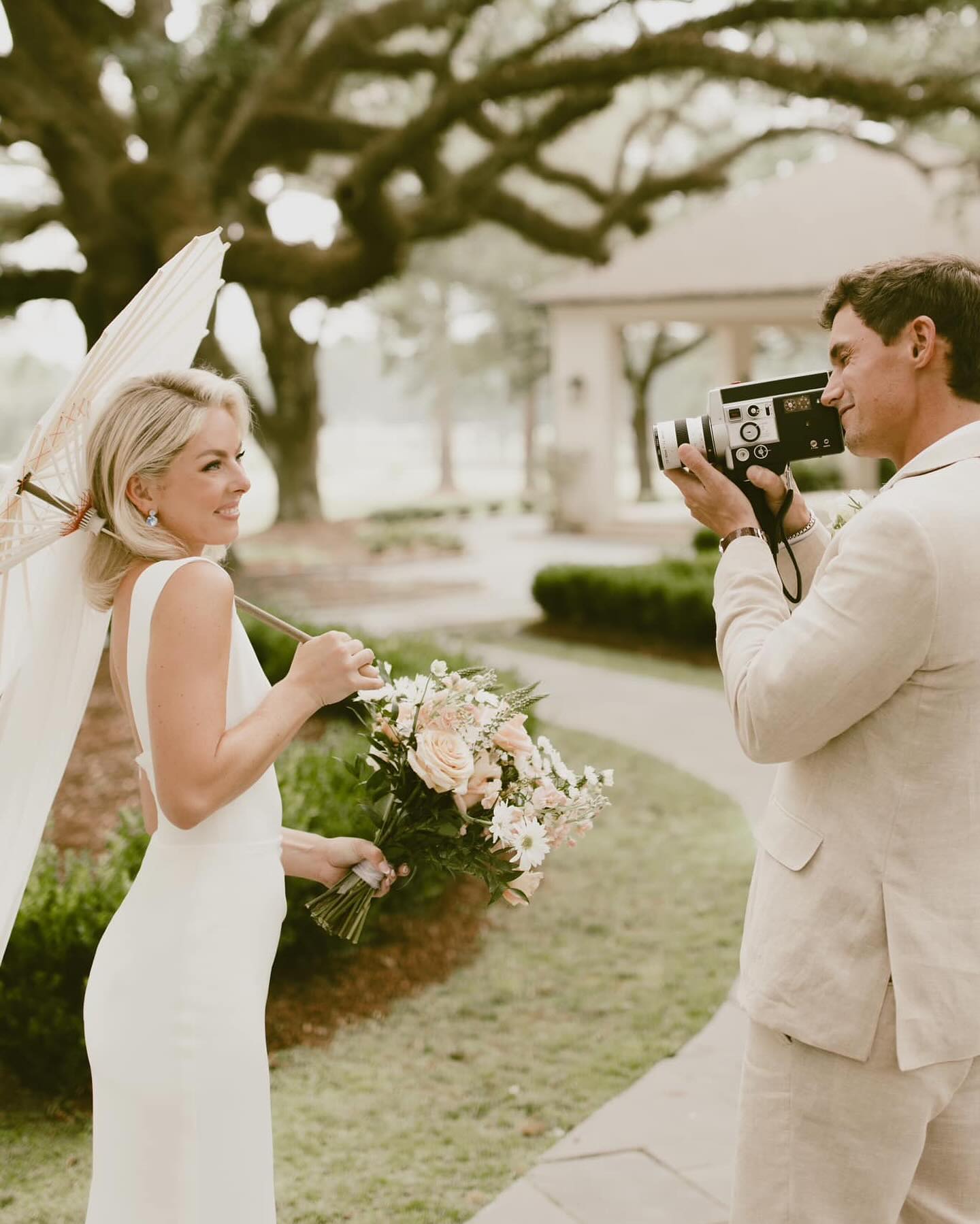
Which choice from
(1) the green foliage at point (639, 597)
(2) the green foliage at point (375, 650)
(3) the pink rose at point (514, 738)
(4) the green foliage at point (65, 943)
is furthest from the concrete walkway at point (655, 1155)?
(1) the green foliage at point (639, 597)

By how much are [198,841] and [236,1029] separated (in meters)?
0.35

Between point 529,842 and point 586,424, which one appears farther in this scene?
point 586,424

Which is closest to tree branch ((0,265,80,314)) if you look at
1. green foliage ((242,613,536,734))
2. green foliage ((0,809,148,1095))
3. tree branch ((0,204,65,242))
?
tree branch ((0,204,65,242))

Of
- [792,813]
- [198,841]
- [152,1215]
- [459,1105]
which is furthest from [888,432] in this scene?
[459,1105]

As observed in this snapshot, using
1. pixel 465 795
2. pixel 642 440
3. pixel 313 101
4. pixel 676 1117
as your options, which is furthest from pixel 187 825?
pixel 642 440

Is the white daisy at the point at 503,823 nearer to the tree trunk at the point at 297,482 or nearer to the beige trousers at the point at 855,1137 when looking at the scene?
the beige trousers at the point at 855,1137

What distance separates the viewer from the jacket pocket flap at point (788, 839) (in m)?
2.11

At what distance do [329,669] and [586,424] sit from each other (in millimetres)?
23076

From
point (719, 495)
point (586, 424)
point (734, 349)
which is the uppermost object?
point (734, 349)

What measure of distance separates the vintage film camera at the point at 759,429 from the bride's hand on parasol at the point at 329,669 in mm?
682

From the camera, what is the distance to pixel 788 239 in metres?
24.5

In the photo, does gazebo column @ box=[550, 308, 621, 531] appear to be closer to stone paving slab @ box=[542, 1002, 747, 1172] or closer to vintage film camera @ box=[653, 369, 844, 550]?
stone paving slab @ box=[542, 1002, 747, 1172]

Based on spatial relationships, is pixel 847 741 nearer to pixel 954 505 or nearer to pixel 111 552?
pixel 954 505

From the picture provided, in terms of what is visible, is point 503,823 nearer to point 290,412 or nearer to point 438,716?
point 438,716
